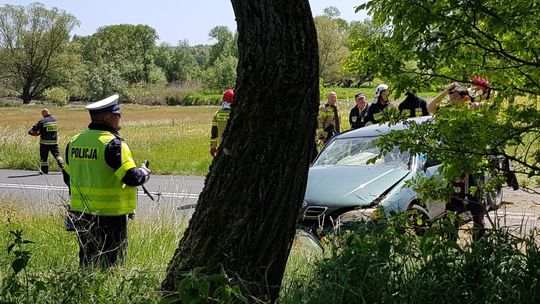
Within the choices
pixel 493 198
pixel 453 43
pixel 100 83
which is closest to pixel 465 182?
pixel 493 198

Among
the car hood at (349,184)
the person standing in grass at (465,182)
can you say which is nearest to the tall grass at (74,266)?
the car hood at (349,184)

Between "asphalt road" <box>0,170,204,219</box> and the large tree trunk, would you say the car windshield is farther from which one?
the large tree trunk

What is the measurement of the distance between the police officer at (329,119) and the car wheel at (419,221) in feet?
26.0

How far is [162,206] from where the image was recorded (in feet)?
24.2

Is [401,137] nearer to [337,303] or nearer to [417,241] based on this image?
[417,241]

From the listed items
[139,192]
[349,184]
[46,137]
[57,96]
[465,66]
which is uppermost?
[465,66]

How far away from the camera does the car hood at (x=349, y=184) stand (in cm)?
664

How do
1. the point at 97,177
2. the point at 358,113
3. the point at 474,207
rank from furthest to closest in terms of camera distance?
the point at 358,113, the point at 474,207, the point at 97,177

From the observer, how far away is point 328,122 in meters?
12.3

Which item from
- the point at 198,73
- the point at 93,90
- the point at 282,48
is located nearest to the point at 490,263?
the point at 282,48

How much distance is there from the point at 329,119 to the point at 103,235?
25.6 ft

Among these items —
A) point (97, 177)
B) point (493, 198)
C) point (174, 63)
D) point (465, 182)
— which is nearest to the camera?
point (493, 198)

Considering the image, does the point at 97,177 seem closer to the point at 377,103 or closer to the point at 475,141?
the point at 475,141

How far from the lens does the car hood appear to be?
262 inches
